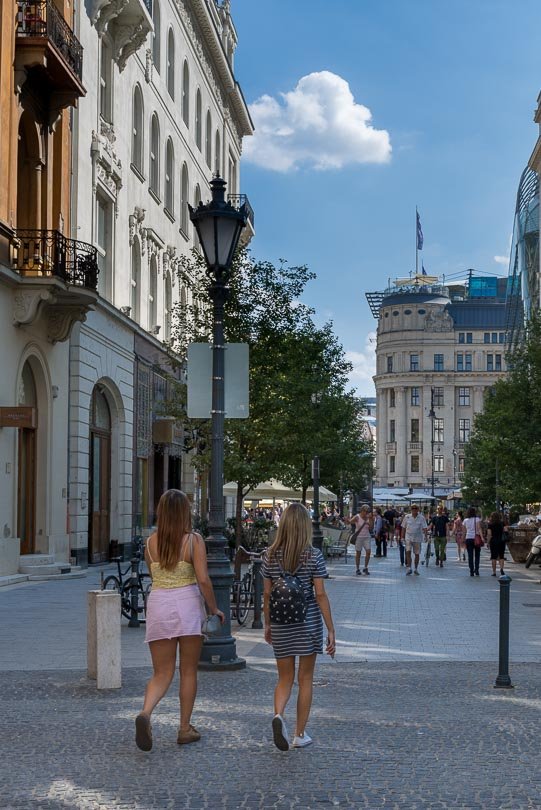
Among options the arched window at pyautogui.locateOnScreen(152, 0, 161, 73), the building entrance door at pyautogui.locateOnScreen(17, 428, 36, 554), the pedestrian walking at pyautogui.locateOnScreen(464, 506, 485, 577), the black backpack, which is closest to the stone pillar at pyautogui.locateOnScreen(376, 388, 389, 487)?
the arched window at pyautogui.locateOnScreen(152, 0, 161, 73)

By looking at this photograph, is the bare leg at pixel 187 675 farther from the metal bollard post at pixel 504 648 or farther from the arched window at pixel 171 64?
the arched window at pixel 171 64

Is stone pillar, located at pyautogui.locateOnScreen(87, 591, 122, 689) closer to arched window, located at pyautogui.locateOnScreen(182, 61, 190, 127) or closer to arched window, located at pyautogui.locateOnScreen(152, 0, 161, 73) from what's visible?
arched window, located at pyautogui.locateOnScreen(152, 0, 161, 73)

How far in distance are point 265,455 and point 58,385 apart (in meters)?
4.87

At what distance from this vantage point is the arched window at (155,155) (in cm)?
3628

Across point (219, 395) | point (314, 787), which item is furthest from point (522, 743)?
point (219, 395)

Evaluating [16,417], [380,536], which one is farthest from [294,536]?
[380,536]

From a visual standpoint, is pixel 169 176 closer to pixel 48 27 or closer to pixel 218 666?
pixel 48 27

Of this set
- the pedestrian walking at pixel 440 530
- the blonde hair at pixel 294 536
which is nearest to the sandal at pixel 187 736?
the blonde hair at pixel 294 536

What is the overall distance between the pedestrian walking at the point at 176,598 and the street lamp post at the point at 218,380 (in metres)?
3.78

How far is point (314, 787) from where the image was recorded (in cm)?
676

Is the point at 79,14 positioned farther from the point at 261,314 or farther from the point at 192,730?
the point at 192,730

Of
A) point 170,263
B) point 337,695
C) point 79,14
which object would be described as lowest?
point 337,695

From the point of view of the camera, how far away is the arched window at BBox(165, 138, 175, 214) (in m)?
39.0

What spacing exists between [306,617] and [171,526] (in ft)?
3.55
